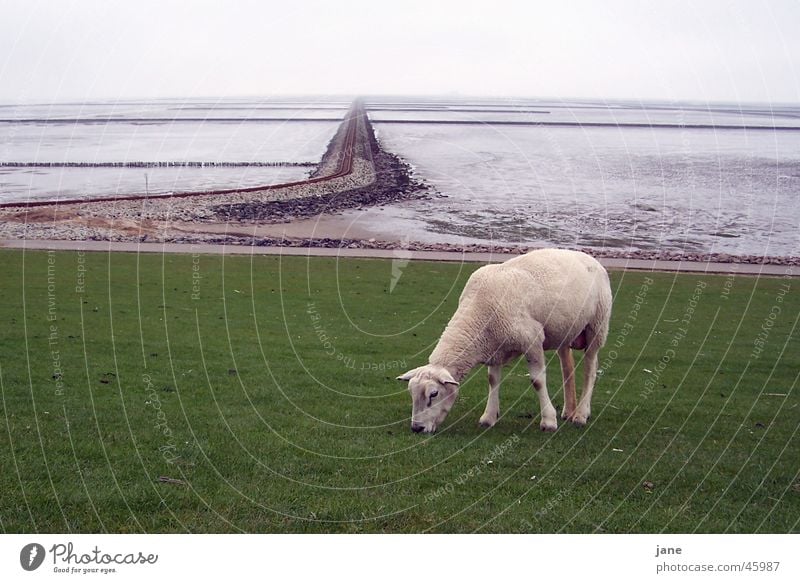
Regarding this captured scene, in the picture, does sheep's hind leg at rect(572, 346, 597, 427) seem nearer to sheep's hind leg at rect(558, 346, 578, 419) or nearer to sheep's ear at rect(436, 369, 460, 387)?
sheep's hind leg at rect(558, 346, 578, 419)

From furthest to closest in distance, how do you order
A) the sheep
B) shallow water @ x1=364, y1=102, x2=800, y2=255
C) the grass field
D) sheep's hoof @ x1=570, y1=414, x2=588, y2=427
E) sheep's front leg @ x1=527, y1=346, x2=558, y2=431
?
shallow water @ x1=364, y1=102, x2=800, y2=255 → sheep's hoof @ x1=570, y1=414, x2=588, y2=427 → sheep's front leg @ x1=527, y1=346, x2=558, y2=431 → the sheep → the grass field

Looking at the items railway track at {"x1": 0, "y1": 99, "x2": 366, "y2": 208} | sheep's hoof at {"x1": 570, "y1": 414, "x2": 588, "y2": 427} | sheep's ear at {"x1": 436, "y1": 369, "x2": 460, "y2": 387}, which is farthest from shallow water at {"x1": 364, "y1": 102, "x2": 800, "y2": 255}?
sheep's ear at {"x1": 436, "y1": 369, "x2": 460, "y2": 387}

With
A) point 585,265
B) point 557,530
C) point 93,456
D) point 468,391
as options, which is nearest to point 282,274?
point 468,391

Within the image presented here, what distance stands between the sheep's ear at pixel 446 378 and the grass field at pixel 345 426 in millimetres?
619

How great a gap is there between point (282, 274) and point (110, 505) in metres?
13.9

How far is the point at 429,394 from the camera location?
891 centimetres

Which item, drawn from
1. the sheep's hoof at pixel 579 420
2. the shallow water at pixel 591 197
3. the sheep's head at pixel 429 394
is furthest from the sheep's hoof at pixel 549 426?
the shallow water at pixel 591 197

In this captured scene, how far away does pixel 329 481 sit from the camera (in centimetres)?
757

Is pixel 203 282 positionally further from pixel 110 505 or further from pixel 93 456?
pixel 110 505

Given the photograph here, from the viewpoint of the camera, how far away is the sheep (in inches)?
359

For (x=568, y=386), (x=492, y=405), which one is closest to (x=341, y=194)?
(x=568, y=386)

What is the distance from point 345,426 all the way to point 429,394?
106 cm
